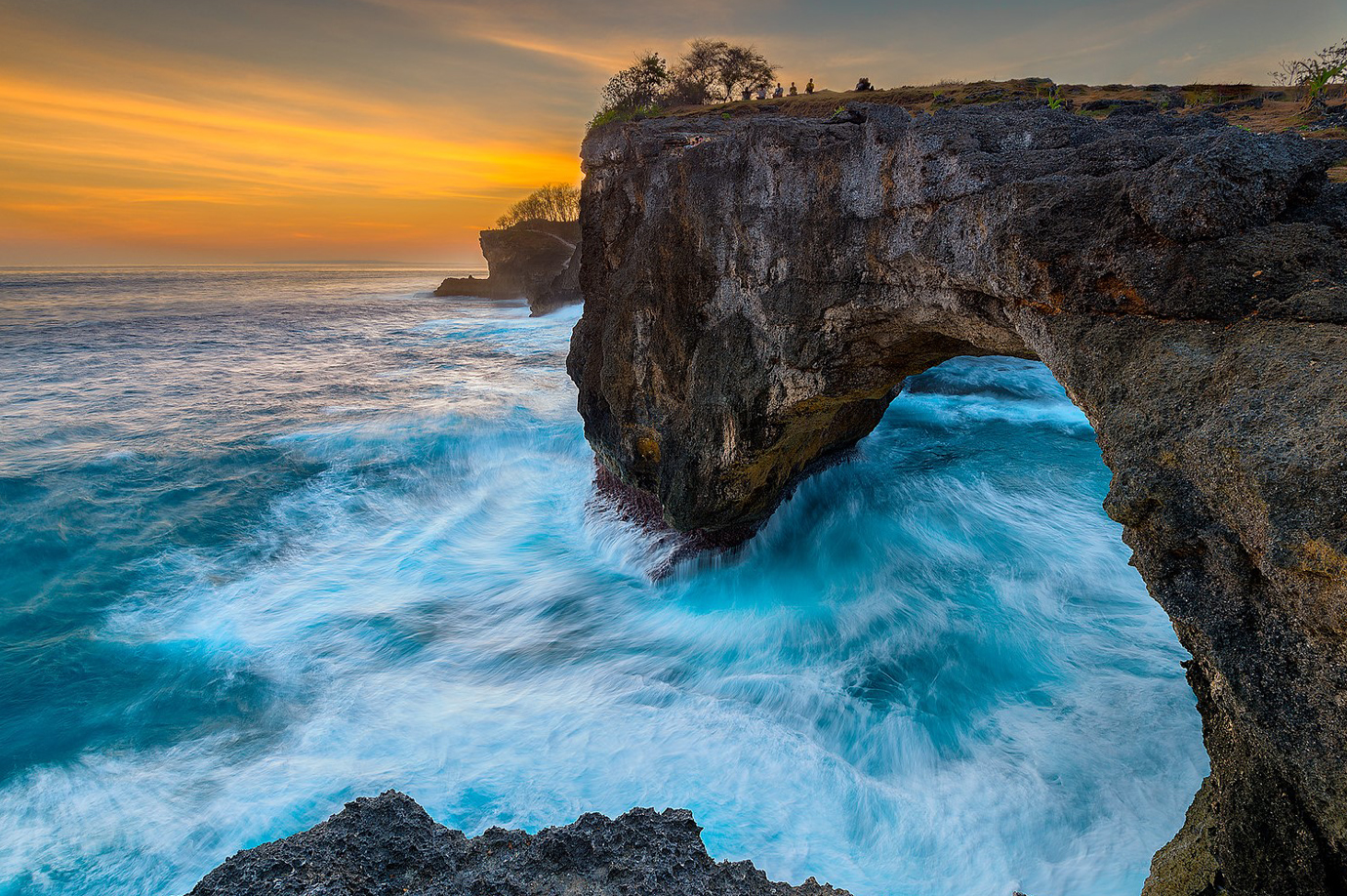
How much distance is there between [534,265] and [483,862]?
47.4 meters

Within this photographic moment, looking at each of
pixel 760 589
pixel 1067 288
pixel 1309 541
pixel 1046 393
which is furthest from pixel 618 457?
pixel 1046 393

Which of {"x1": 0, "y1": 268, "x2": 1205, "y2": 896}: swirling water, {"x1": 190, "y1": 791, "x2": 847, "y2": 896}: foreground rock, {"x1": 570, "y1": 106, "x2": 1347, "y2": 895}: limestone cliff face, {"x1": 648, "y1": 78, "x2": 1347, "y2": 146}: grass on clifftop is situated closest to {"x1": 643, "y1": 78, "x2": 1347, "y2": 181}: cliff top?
{"x1": 648, "y1": 78, "x2": 1347, "y2": 146}: grass on clifftop

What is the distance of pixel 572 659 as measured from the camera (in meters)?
7.00

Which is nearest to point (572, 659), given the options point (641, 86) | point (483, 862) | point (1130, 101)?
point (483, 862)

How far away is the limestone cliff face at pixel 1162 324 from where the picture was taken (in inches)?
92.4

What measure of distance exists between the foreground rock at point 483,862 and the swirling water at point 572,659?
2464 mm

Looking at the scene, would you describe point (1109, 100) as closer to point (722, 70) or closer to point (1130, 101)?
point (1130, 101)

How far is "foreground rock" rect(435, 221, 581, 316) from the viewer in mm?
39062

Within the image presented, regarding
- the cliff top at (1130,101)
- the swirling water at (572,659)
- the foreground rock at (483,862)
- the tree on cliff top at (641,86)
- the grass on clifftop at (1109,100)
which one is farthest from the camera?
the tree on cliff top at (641,86)

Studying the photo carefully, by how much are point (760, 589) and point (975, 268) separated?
4.98 meters

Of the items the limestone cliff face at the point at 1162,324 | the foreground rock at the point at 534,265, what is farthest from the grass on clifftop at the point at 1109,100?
the foreground rock at the point at 534,265

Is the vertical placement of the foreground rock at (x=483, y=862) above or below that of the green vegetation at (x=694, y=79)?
below

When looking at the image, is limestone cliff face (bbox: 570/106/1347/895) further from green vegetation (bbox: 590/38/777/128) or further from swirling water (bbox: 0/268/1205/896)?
green vegetation (bbox: 590/38/777/128)

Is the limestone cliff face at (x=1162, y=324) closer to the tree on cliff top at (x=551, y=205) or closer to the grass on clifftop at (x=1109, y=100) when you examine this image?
the grass on clifftop at (x=1109, y=100)
